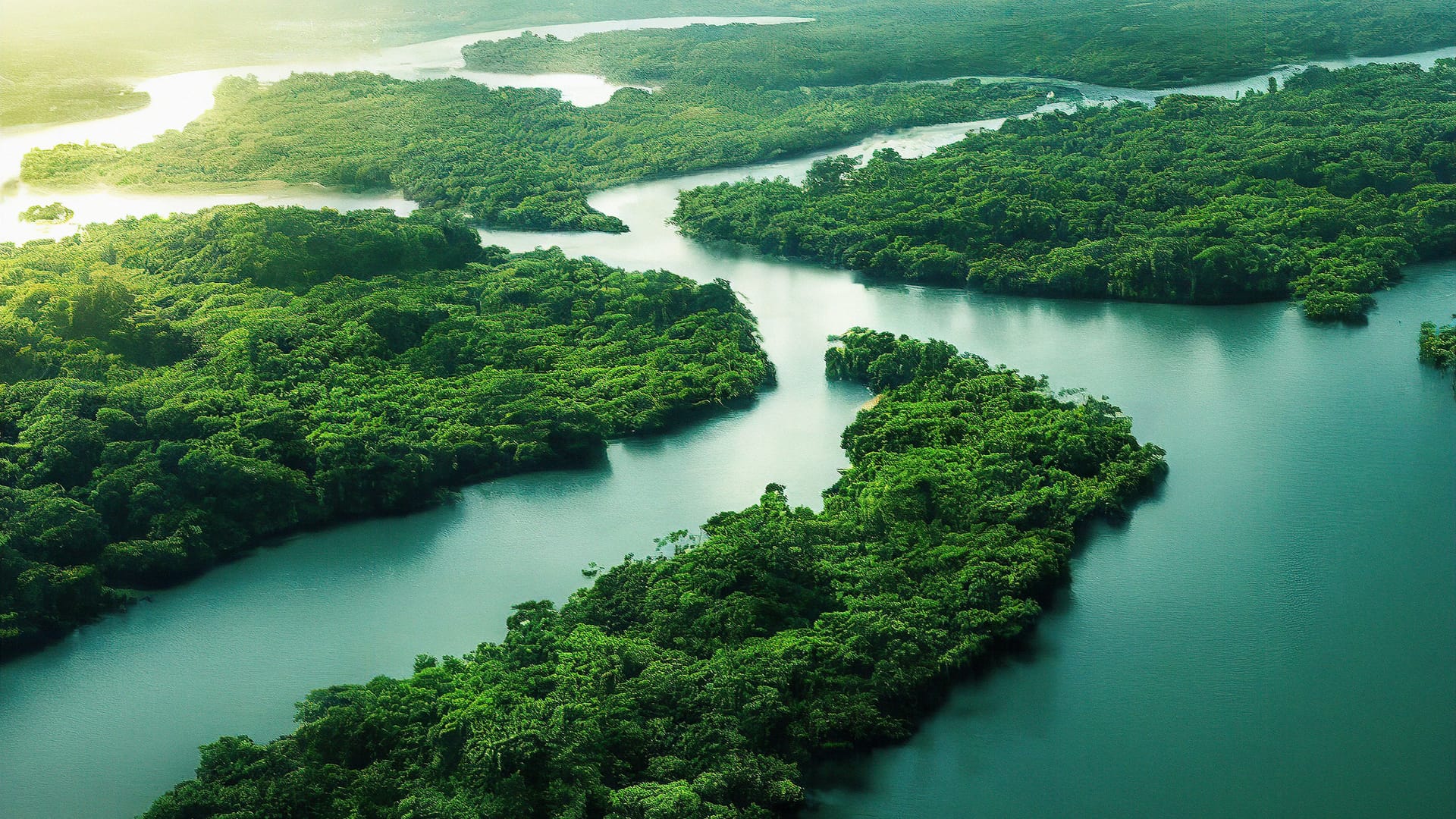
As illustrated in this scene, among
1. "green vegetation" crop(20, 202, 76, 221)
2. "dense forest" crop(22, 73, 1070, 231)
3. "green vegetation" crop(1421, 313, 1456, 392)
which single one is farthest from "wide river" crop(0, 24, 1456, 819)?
"green vegetation" crop(20, 202, 76, 221)

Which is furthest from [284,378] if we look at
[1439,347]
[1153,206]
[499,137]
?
[1439,347]

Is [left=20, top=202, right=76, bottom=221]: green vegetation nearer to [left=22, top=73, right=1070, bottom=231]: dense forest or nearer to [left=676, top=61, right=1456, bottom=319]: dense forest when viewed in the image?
[left=22, top=73, right=1070, bottom=231]: dense forest

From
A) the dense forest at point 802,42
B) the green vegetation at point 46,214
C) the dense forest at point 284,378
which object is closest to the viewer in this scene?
the dense forest at point 284,378

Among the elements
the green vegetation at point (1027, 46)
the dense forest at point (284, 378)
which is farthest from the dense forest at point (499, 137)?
the dense forest at point (284, 378)

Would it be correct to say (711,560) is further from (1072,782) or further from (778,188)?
(778,188)

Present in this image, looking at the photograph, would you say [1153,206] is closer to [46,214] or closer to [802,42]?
[802,42]

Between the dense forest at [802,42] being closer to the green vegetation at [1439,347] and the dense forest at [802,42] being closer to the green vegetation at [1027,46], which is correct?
the green vegetation at [1027,46]
